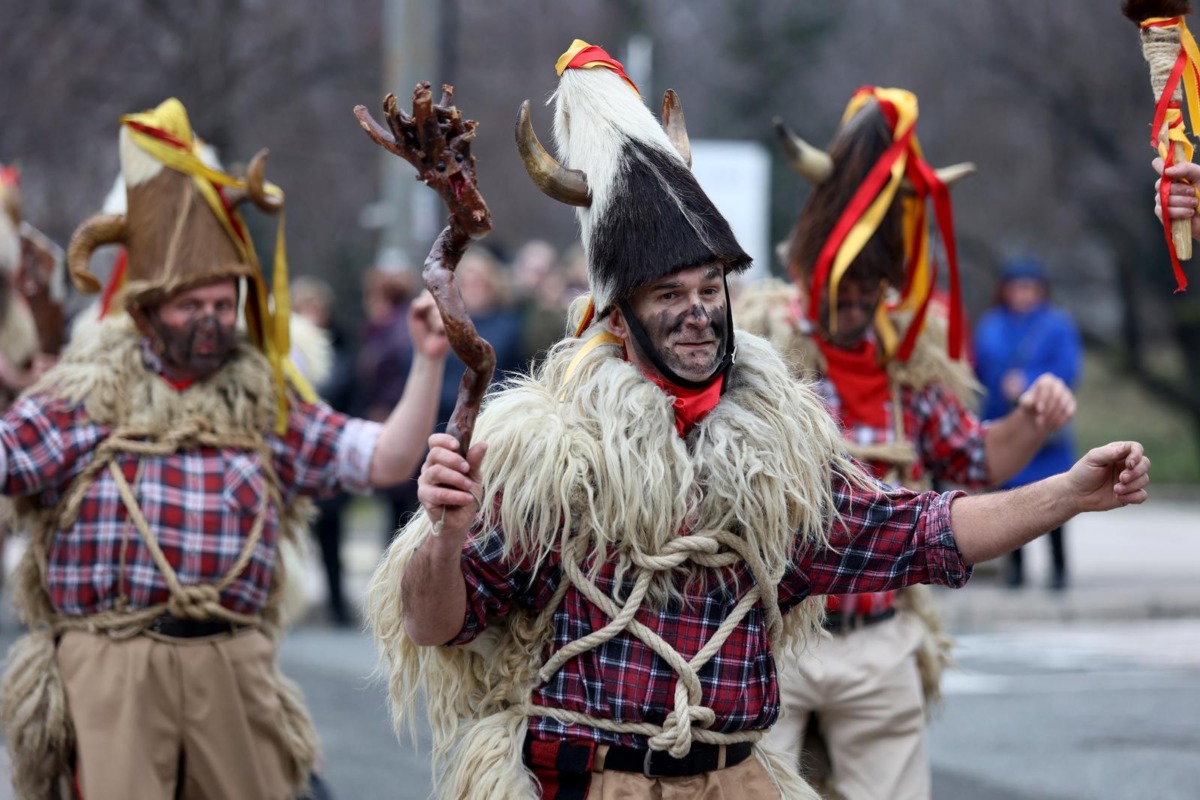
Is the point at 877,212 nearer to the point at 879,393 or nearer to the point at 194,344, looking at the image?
the point at 879,393

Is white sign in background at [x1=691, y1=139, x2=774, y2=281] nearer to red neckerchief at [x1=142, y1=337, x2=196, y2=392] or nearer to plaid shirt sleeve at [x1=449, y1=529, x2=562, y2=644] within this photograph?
red neckerchief at [x1=142, y1=337, x2=196, y2=392]

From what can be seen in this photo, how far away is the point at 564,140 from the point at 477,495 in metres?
0.82

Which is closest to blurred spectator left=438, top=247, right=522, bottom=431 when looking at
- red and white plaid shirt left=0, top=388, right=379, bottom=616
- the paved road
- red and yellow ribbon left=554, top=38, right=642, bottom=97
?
the paved road

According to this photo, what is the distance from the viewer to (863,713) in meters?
4.42

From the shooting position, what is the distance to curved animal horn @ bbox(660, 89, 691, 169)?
3.46m

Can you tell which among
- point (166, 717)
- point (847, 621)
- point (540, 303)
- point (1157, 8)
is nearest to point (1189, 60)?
point (1157, 8)

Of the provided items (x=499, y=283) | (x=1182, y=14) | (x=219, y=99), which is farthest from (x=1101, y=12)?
(x=1182, y=14)

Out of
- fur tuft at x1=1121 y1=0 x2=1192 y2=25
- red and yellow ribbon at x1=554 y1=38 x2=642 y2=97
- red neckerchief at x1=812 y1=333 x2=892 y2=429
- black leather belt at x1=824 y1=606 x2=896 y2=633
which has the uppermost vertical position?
fur tuft at x1=1121 y1=0 x2=1192 y2=25

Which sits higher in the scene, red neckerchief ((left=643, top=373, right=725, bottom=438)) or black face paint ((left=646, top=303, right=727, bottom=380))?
black face paint ((left=646, top=303, right=727, bottom=380))

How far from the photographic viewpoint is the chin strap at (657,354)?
10.6 ft

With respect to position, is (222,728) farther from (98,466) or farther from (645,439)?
(645,439)

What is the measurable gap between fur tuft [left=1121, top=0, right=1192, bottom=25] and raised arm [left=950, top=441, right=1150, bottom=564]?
0.90 metres

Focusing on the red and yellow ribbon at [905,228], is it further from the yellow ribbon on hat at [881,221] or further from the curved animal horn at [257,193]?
the curved animal horn at [257,193]

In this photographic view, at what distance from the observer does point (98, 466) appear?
4211 mm
